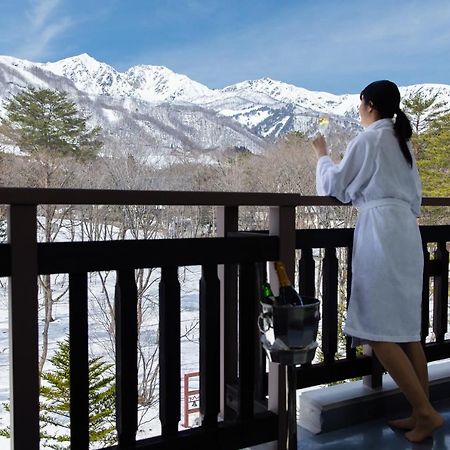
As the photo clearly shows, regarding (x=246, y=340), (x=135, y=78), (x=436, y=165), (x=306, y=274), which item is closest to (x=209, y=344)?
(x=246, y=340)

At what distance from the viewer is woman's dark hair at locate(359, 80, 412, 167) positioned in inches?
67.6

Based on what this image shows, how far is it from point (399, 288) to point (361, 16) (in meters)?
50.7

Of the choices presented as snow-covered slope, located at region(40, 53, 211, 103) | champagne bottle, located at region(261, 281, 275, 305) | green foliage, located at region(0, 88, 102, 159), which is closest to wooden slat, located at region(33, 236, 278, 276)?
champagne bottle, located at region(261, 281, 275, 305)

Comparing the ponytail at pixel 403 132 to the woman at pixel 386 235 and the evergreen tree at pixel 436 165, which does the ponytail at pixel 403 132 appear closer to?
the woman at pixel 386 235

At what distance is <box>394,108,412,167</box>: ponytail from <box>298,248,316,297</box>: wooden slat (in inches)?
19.1

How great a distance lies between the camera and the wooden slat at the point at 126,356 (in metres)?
1.38

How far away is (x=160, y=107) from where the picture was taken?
30656mm

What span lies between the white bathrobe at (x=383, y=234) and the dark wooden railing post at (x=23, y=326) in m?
0.93

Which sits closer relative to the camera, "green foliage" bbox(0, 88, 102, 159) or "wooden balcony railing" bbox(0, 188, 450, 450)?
"wooden balcony railing" bbox(0, 188, 450, 450)

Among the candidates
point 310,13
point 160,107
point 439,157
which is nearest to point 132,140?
point 160,107

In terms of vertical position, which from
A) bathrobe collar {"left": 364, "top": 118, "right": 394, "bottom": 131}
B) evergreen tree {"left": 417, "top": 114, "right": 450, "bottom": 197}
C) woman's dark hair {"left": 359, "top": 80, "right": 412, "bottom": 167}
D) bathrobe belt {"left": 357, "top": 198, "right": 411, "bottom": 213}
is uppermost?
evergreen tree {"left": 417, "top": 114, "right": 450, "bottom": 197}

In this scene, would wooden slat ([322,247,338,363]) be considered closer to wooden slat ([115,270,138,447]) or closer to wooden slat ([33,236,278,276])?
wooden slat ([33,236,278,276])

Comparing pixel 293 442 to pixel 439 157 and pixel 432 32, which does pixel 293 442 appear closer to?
pixel 439 157

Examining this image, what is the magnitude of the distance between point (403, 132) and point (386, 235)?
13.0 inches
